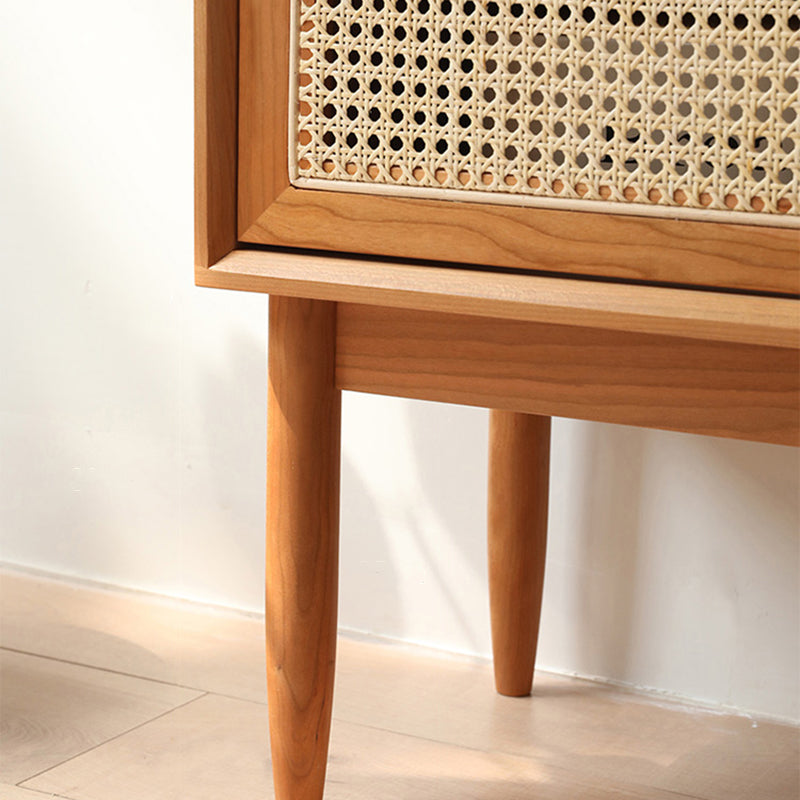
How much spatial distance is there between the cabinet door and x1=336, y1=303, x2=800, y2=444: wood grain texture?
0.05 meters

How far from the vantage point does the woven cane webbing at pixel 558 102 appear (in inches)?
24.2

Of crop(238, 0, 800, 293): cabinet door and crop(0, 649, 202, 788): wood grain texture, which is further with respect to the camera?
crop(0, 649, 202, 788): wood grain texture

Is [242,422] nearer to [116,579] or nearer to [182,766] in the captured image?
[116,579]

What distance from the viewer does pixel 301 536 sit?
0.77 metres

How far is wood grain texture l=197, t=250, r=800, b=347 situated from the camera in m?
0.61

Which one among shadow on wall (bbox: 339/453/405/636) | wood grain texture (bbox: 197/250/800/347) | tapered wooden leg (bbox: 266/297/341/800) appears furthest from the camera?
shadow on wall (bbox: 339/453/405/636)

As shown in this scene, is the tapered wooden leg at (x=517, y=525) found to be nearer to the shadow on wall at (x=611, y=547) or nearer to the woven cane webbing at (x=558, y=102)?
the shadow on wall at (x=611, y=547)

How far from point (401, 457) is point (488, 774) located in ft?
1.14

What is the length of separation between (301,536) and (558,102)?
0.29 metres

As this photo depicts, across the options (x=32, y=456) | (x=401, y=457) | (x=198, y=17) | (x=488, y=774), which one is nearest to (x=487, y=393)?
(x=198, y=17)

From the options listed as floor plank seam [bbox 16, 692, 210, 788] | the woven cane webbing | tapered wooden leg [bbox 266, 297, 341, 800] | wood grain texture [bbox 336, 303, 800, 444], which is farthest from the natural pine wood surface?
the woven cane webbing

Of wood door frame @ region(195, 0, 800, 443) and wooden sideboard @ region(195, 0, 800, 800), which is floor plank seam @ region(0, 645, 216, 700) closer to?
wooden sideboard @ region(195, 0, 800, 800)

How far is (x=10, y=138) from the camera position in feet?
4.38

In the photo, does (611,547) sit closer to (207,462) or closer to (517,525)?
(517,525)
